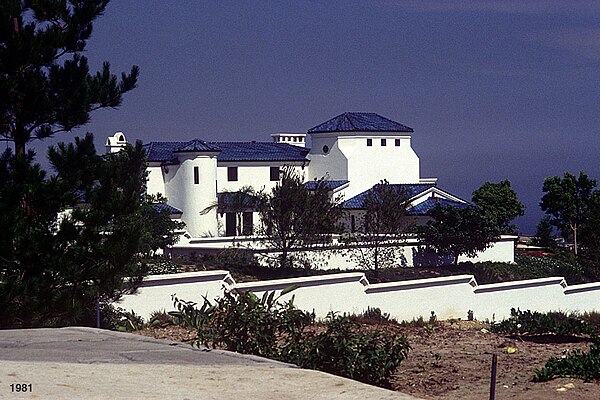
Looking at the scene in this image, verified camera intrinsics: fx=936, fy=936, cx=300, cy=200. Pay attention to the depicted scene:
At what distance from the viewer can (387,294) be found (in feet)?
71.1

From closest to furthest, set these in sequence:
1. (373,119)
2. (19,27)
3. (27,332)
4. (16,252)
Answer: (27,332) → (16,252) → (19,27) → (373,119)

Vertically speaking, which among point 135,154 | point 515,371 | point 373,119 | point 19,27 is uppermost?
point 373,119

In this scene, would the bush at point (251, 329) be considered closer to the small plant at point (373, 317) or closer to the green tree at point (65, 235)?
the green tree at point (65, 235)

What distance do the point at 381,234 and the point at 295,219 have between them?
4.90 metres

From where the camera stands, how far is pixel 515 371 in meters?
12.0

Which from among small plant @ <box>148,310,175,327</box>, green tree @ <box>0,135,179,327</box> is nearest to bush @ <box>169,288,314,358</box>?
green tree @ <box>0,135,179,327</box>

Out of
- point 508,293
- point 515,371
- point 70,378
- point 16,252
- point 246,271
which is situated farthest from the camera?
point 246,271

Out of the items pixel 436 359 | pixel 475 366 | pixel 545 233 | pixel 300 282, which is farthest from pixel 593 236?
pixel 545 233

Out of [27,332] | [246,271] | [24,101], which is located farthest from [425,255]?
[27,332]

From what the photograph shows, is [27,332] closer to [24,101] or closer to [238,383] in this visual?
[238,383]

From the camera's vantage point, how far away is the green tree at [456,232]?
130ft

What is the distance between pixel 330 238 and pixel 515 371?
23.7 m

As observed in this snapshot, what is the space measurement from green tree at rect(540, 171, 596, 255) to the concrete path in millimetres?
43154

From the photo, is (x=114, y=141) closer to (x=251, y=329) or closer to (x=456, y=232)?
(x=456, y=232)
